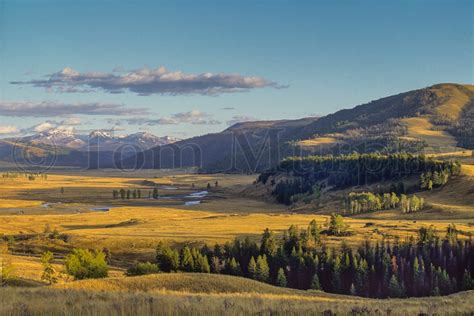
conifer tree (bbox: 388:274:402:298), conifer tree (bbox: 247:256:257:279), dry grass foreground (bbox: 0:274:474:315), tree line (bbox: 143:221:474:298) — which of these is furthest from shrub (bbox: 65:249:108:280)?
conifer tree (bbox: 388:274:402:298)

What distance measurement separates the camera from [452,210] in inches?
6388

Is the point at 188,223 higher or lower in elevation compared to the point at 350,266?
lower

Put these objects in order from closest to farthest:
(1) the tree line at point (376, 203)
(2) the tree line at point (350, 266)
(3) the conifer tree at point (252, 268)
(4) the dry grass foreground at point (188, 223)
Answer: (2) the tree line at point (350, 266)
(3) the conifer tree at point (252, 268)
(4) the dry grass foreground at point (188, 223)
(1) the tree line at point (376, 203)

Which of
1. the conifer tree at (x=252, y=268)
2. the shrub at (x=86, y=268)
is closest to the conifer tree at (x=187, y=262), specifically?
the conifer tree at (x=252, y=268)

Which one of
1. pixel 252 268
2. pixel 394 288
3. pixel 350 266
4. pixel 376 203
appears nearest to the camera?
pixel 394 288

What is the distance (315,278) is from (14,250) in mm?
68660

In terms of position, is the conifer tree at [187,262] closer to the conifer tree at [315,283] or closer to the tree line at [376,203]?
the conifer tree at [315,283]

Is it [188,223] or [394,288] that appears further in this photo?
[188,223]

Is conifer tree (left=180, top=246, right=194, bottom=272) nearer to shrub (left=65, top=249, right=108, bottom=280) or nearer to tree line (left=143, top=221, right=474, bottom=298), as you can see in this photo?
tree line (left=143, top=221, right=474, bottom=298)

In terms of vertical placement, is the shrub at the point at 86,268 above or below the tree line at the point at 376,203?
above

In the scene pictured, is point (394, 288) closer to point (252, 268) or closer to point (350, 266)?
point (350, 266)

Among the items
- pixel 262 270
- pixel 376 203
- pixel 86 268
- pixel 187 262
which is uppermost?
pixel 86 268

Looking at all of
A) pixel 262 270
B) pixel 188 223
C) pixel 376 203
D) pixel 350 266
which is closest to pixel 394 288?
pixel 350 266

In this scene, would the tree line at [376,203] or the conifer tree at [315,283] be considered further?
the tree line at [376,203]
